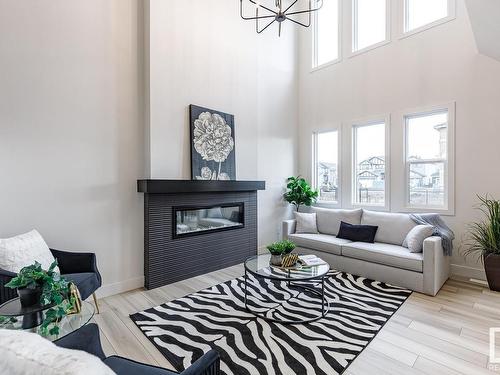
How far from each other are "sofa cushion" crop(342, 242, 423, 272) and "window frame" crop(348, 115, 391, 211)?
947mm

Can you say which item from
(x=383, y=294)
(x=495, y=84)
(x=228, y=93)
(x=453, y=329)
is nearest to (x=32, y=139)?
(x=228, y=93)

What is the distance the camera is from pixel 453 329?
2.39m

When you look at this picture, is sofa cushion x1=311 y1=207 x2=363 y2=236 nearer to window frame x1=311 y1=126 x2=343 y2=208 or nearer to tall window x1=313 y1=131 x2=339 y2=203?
window frame x1=311 y1=126 x2=343 y2=208

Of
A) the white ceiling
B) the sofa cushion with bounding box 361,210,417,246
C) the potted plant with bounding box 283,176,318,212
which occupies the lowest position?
the sofa cushion with bounding box 361,210,417,246

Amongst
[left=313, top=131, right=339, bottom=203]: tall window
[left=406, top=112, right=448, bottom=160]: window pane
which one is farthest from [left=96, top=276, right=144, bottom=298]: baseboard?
[left=406, top=112, right=448, bottom=160]: window pane

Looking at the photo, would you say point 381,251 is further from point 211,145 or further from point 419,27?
point 419,27

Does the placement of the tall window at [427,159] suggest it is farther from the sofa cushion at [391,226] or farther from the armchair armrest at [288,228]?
the armchair armrest at [288,228]

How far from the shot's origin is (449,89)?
3.84 meters

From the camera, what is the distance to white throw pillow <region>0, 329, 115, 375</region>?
0.65 m

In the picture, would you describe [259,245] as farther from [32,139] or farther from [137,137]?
[32,139]

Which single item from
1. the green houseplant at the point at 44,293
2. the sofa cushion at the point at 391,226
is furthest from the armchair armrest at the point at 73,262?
the sofa cushion at the point at 391,226

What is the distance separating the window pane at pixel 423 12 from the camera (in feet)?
13.1

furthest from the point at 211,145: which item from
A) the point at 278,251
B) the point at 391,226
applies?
the point at 391,226

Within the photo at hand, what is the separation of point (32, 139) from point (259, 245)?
12.2ft
